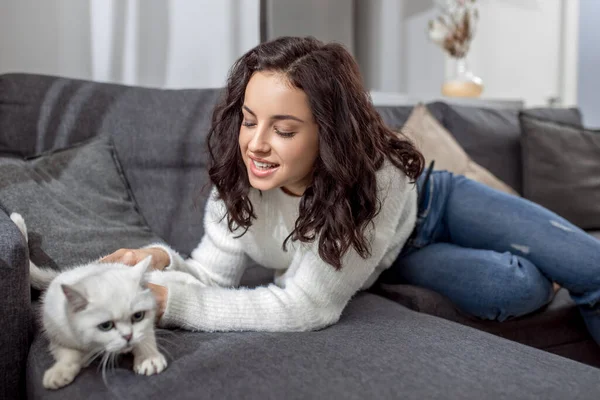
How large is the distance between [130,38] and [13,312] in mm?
1421

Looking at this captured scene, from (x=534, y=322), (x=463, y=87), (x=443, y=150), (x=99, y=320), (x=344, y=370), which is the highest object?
(x=463, y=87)

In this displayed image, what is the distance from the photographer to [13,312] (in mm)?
899

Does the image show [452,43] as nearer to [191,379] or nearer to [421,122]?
[421,122]

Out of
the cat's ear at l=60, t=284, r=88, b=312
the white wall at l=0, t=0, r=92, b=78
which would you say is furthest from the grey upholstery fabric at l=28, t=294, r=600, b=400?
the white wall at l=0, t=0, r=92, b=78

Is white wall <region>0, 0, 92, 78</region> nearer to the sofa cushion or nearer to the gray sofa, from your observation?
the gray sofa

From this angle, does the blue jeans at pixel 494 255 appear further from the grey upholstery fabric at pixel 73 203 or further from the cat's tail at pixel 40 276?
the cat's tail at pixel 40 276

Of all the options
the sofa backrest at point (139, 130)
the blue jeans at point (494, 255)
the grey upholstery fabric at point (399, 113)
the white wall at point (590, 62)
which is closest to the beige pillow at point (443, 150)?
the grey upholstery fabric at point (399, 113)

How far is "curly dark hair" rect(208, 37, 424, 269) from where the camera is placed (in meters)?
1.00

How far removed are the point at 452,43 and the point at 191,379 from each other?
247cm

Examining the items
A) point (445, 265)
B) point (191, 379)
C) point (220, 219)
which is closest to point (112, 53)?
point (220, 219)

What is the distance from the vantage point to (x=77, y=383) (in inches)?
31.8

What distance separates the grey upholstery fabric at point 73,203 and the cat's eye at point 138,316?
1.45 feet

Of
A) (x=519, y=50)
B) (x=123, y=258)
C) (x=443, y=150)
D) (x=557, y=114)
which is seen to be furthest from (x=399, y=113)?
(x=519, y=50)

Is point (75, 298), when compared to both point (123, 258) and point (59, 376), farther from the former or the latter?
point (123, 258)
